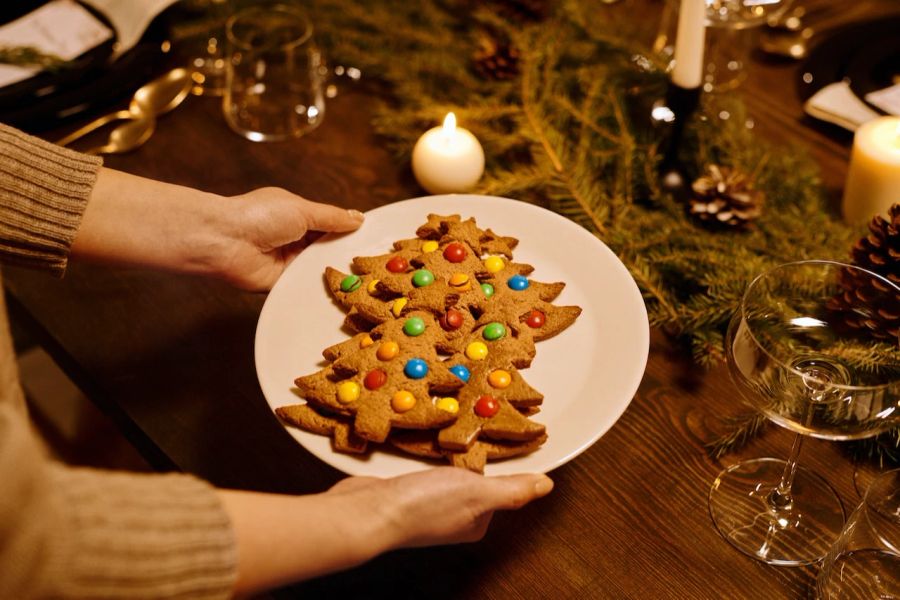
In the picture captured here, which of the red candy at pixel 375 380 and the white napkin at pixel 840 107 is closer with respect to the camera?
the red candy at pixel 375 380

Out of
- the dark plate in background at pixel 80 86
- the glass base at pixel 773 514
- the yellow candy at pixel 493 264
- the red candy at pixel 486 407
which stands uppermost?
the dark plate in background at pixel 80 86

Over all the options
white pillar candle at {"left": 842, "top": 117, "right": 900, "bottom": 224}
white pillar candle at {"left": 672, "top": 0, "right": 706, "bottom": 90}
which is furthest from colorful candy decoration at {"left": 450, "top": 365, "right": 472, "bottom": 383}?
white pillar candle at {"left": 842, "top": 117, "right": 900, "bottom": 224}

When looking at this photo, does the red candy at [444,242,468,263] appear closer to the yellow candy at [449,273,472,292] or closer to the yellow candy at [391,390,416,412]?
the yellow candy at [449,273,472,292]

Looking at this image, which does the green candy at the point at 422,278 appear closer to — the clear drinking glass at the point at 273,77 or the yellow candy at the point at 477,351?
the yellow candy at the point at 477,351

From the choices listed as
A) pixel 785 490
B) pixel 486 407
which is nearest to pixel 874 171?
pixel 785 490

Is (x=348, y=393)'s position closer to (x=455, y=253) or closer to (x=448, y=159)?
(x=455, y=253)

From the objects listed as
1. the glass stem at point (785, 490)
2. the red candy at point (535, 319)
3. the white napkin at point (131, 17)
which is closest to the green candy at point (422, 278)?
the red candy at point (535, 319)
